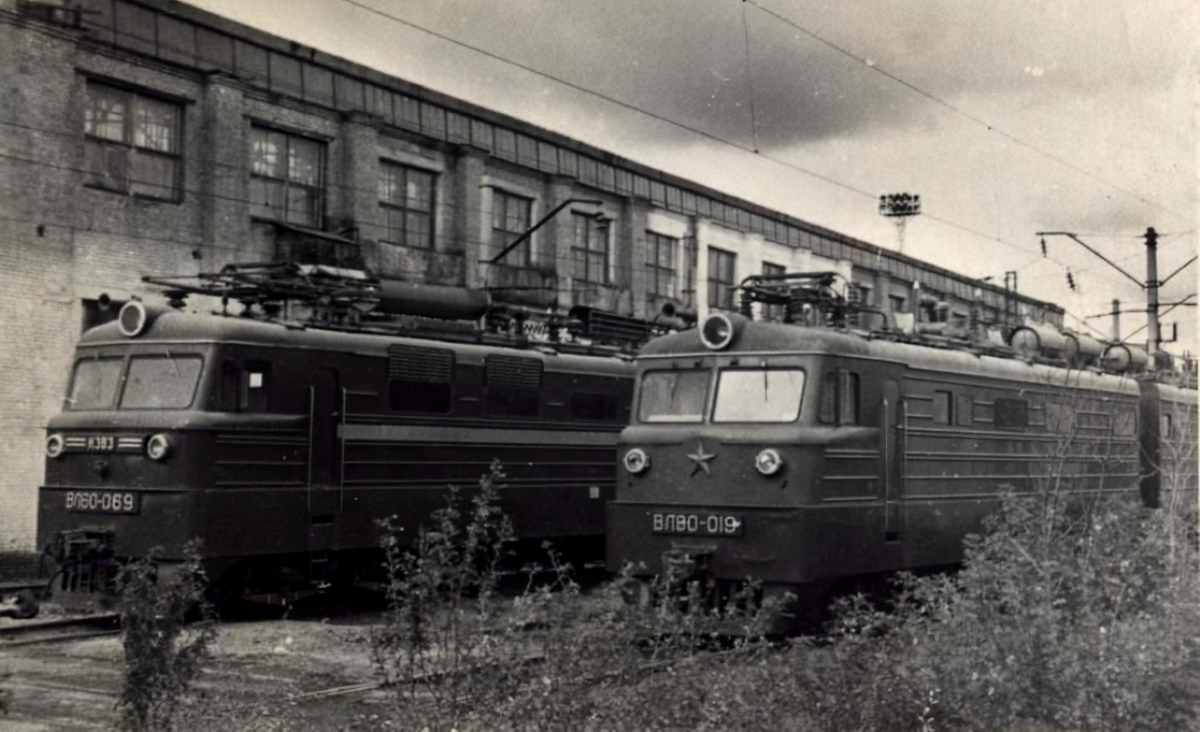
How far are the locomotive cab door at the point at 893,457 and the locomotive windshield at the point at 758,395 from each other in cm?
114

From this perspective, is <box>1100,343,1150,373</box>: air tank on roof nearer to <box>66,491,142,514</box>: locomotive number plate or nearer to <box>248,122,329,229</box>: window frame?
<box>248,122,329,229</box>: window frame

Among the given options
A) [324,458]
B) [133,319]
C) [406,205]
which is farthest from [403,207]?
[133,319]

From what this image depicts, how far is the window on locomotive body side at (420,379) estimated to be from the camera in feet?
48.0

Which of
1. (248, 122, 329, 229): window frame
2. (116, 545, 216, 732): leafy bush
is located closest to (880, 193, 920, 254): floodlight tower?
(248, 122, 329, 229): window frame

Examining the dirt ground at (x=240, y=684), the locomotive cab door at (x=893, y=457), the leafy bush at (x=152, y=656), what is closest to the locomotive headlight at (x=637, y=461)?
the locomotive cab door at (x=893, y=457)

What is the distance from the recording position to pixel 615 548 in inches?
496

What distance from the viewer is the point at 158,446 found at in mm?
12719

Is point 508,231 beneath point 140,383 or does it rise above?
above

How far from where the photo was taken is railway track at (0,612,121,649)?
39.8 ft

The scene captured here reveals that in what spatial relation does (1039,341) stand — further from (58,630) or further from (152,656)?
(152,656)

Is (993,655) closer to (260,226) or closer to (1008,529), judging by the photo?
(1008,529)

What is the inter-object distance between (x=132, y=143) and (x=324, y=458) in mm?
8178

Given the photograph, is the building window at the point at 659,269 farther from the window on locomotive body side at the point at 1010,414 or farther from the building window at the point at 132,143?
the window on locomotive body side at the point at 1010,414

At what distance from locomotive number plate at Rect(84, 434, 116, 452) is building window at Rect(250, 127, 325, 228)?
8.85 metres
